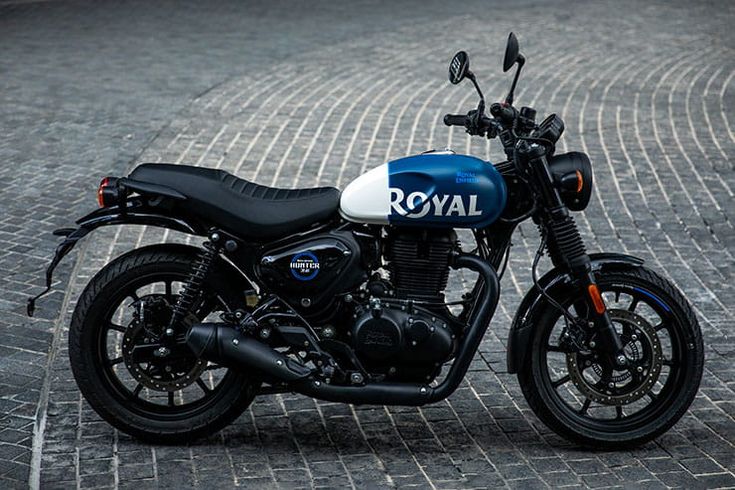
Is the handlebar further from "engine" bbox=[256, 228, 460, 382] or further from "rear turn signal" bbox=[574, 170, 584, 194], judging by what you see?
"engine" bbox=[256, 228, 460, 382]

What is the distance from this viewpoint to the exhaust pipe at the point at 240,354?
5.33 metres

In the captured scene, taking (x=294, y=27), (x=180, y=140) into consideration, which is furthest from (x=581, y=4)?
(x=180, y=140)

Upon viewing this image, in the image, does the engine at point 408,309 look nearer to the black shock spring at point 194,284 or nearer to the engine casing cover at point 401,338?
the engine casing cover at point 401,338

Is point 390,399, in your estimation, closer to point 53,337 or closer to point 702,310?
point 53,337

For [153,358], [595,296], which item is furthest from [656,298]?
[153,358]

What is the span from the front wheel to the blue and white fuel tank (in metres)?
0.61

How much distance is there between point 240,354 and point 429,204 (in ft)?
3.24

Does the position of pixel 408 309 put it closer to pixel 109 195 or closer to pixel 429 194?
pixel 429 194

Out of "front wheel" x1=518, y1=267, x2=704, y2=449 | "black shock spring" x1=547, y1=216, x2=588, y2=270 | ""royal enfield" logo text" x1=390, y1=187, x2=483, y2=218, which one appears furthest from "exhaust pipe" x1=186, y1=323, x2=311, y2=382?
"black shock spring" x1=547, y1=216, x2=588, y2=270

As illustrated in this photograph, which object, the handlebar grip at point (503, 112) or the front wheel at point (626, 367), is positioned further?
the front wheel at point (626, 367)

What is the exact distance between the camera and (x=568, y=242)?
5387 millimetres

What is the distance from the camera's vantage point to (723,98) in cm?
1316

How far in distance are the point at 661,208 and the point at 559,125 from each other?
4.26 metres

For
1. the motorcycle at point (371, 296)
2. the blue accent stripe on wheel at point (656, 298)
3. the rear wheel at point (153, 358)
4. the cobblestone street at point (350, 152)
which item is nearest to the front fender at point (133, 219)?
the motorcycle at point (371, 296)
